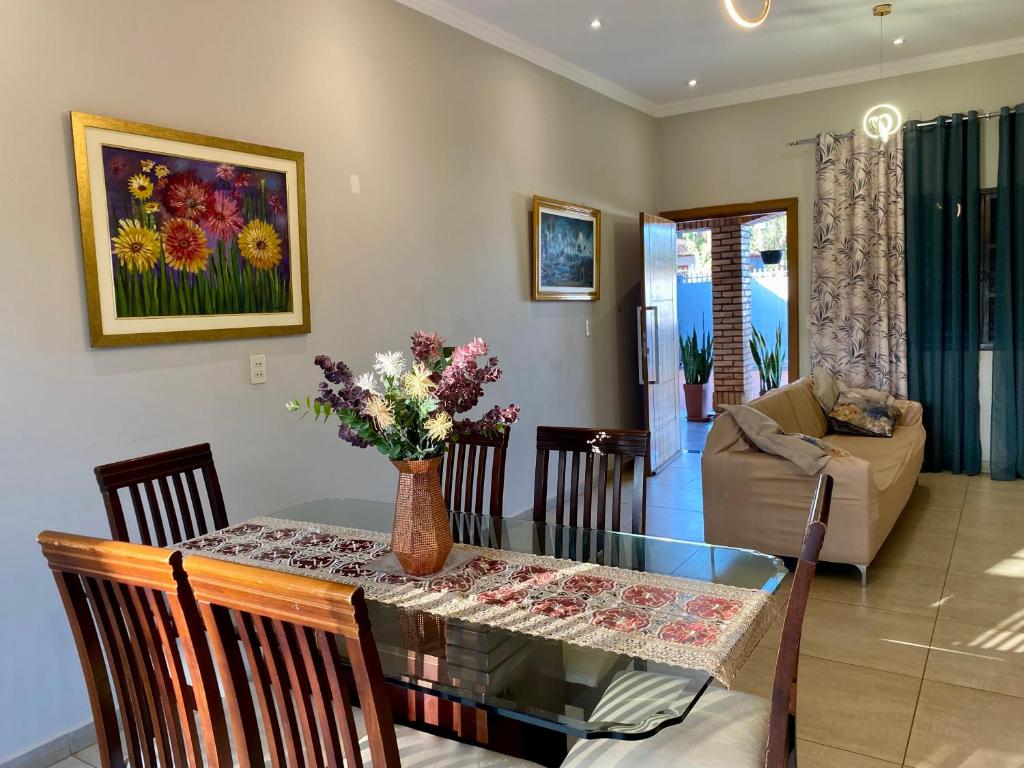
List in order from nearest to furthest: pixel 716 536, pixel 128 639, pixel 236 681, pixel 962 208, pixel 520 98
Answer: pixel 236 681 < pixel 128 639 < pixel 716 536 < pixel 520 98 < pixel 962 208

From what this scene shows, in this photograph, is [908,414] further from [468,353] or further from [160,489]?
[160,489]

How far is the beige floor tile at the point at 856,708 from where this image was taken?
2334mm

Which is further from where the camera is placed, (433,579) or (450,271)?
(450,271)

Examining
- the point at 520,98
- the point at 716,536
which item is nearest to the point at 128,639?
the point at 716,536

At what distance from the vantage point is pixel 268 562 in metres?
2.05

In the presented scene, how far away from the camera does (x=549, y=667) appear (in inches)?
57.8

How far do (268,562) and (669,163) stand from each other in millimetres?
5461

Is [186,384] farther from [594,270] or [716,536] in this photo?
[594,270]

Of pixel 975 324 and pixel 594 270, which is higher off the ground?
pixel 594 270

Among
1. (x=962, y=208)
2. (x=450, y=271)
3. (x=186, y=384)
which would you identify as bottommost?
(x=186, y=384)

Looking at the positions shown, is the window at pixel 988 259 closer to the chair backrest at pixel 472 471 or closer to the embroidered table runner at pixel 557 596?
the chair backrest at pixel 472 471

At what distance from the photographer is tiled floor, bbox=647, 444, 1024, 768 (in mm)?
2312

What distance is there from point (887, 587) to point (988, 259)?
304 centimetres

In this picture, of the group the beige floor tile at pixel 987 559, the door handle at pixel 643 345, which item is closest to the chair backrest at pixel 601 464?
Result: the beige floor tile at pixel 987 559
